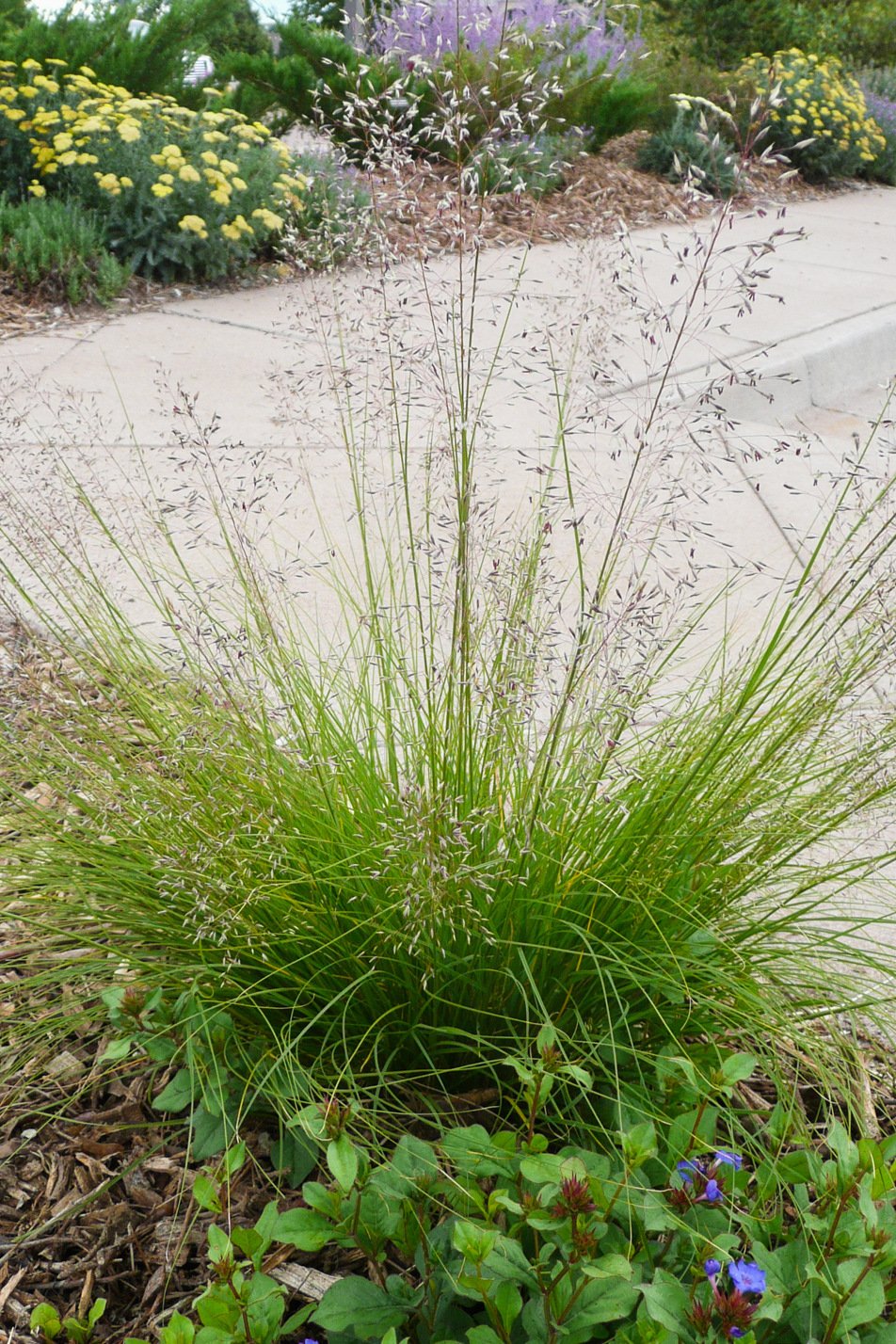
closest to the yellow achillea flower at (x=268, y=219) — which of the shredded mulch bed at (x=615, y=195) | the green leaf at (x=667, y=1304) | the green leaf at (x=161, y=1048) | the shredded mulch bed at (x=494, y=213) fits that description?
the shredded mulch bed at (x=494, y=213)

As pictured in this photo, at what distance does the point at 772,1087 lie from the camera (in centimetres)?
203

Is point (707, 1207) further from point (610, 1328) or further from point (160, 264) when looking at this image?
point (160, 264)

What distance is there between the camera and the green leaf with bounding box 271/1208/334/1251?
145 centimetres

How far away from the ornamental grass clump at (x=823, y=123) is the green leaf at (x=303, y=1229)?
12.1m

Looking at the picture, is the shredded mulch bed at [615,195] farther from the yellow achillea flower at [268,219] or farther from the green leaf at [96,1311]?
the green leaf at [96,1311]

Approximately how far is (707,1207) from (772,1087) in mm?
524

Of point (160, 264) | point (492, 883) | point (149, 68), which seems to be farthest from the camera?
point (149, 68)

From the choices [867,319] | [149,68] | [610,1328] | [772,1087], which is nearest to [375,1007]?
[610,1328]

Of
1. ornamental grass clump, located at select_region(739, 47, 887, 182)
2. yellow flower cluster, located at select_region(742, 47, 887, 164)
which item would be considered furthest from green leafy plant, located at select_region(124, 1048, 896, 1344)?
ornamental grass clump, located at select_region(739, 47, 887, 182)

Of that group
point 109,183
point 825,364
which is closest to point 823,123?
point 825,364

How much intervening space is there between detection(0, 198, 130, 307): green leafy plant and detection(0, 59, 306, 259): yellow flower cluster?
304 millimetres

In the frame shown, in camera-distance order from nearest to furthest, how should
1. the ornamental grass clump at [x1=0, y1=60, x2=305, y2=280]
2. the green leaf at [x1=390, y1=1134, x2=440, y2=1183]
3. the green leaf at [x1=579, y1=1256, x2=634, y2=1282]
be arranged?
the green leaf at [x1=579, y1=1256, x2=634, y2=1282], the green leaf at [x1=390, y1=1134, x2=440, y2=1183], the ornamental grass clump at [x1=0, y1=60, x2=305, y2=280]

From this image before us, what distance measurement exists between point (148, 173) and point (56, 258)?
2.91ft

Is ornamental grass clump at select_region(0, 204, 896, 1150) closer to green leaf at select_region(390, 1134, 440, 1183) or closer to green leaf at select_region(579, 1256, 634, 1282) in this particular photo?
green leaf at select_region(390, 1134, 440, 1183)
